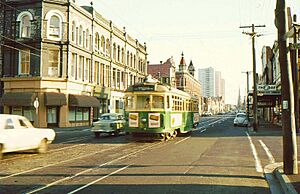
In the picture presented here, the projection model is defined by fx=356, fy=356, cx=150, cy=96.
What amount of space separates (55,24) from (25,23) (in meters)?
3.16

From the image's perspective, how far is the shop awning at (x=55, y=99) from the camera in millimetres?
36078

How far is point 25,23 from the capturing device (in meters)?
38.1

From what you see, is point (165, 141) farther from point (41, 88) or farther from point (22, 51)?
point (22, 51)

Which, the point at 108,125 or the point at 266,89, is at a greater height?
the point at 266,89

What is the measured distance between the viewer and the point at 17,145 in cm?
1361

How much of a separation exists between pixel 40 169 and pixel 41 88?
26.6m

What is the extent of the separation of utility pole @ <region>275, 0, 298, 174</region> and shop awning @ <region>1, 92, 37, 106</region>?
1166 inches

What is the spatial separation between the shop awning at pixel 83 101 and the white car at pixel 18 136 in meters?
23.3

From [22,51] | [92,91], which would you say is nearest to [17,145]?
[22,51]

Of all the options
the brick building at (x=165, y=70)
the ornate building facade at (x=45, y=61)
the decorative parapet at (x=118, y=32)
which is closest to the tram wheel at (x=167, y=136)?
the ornate building facade at (x=45, y=61)

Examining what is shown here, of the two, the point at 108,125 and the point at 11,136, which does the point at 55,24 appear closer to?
the point at 108,125

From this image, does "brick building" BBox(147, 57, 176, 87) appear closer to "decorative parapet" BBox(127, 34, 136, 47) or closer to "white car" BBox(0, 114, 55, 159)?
"decorative parapet" BBox(127, 34, 136, 47)

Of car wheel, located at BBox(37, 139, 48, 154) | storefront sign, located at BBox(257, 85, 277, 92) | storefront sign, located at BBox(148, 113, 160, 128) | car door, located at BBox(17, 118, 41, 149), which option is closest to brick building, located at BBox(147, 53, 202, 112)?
storefront sign, located at BBox(257, 85, 277, 92)

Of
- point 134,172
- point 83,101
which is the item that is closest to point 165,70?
point 83,101
